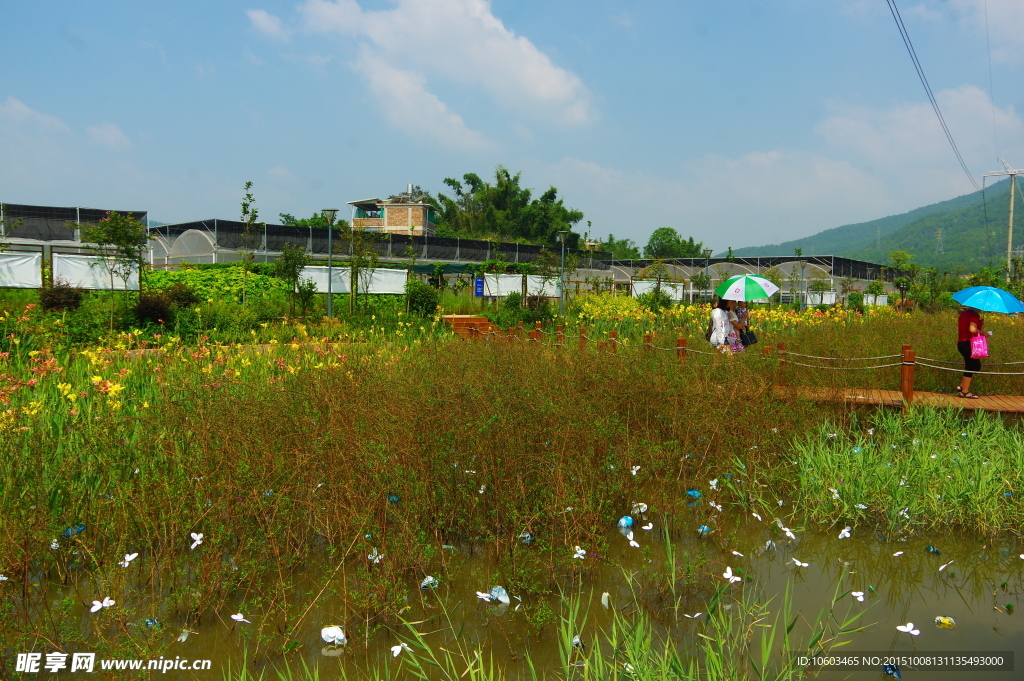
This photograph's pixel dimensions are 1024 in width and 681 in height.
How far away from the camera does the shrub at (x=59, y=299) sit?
12945 mm

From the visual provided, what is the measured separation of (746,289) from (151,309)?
11471 millimetres

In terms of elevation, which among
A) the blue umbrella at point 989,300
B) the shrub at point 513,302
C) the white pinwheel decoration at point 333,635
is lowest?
the white pinwheel decoration at point 333,635

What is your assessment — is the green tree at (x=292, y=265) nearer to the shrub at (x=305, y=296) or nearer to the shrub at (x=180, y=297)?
the shrub at (x=305, y=296)

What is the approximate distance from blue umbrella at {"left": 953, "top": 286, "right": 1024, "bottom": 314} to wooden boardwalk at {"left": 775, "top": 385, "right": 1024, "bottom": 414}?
3.16 feet

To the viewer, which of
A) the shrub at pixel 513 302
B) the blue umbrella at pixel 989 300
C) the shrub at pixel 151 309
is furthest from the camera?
Result: the shrub at pixel 513 302

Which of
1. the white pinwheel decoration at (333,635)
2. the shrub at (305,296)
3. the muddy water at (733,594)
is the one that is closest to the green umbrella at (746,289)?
the muddy water at (733,594)

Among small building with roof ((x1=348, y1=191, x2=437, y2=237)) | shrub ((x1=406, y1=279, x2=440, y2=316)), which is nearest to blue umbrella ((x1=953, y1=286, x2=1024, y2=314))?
shrub ((x1=406, y1=279, x2=440, y2=316))

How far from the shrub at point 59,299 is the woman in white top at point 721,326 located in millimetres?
12048

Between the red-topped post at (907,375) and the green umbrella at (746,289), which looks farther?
the green umbrella at (746,289)

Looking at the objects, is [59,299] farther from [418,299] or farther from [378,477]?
[378,477]

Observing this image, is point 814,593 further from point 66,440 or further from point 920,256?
point 920,256

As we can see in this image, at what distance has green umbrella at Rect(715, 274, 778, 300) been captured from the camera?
8.12 meters

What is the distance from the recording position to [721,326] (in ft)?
25.7

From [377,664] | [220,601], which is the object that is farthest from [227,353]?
[377,664]
